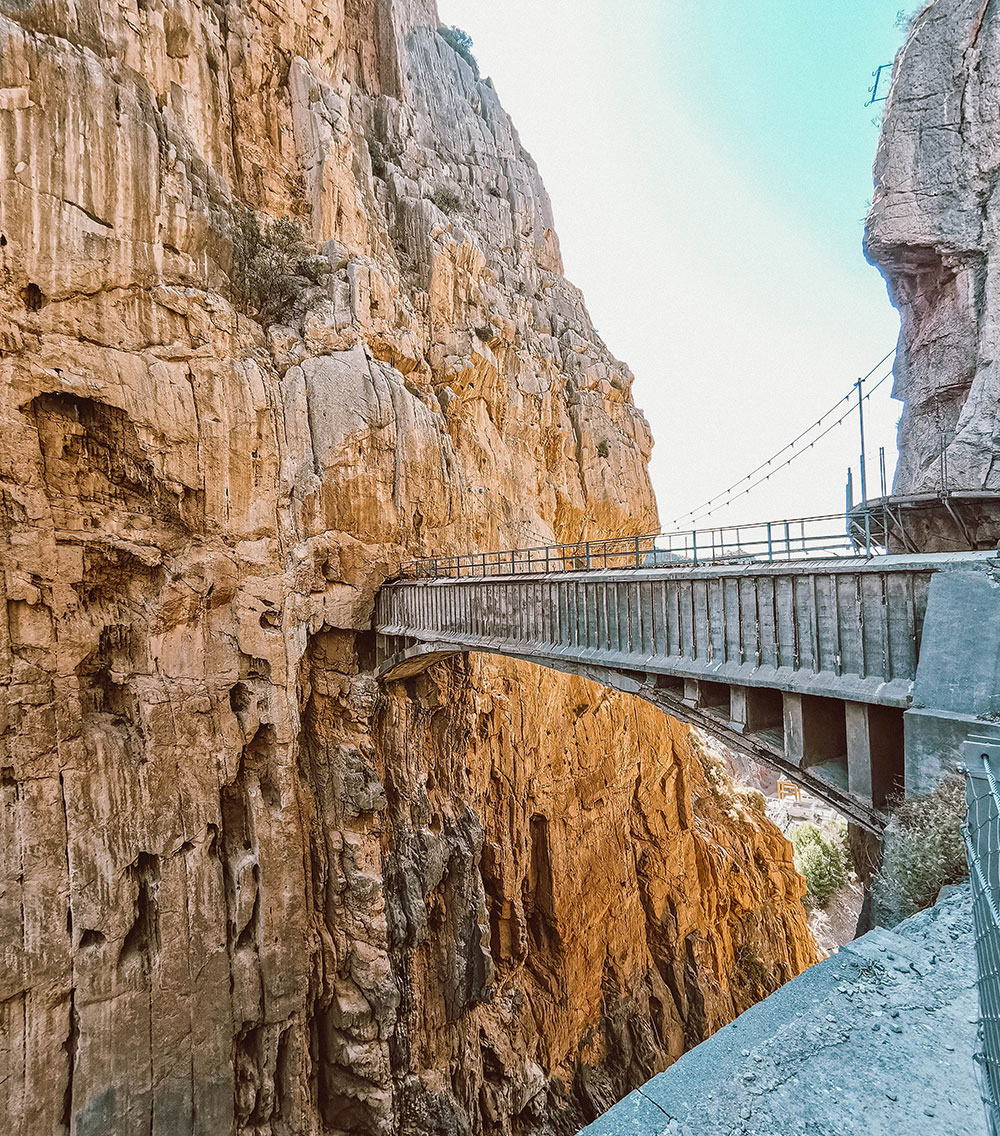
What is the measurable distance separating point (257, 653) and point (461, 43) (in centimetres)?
3241

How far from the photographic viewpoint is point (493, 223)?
72.1 ft

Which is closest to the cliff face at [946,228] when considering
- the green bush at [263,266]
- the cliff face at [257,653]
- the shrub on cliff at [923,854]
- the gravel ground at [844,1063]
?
the shrub on cliff at [923,854]

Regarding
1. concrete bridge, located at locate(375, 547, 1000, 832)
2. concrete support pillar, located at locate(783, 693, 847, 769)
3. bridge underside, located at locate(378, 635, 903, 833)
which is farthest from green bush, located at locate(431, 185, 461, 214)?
concrete support pillar, located at locate(783, 693, 847, 769)

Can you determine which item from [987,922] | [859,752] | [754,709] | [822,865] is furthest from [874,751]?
[822,865]

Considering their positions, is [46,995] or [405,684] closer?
[46,995]

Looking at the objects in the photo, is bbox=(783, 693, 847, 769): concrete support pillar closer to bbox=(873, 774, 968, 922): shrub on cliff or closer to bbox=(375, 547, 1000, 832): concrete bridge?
bbox=(375, 547, 1000, 832): concrete bridge

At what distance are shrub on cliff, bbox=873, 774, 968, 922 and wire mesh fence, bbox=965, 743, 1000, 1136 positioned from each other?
335 mm

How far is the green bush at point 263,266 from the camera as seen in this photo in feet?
41.9

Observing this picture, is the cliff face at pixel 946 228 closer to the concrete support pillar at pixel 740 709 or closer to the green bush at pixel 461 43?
the concrete support pillar at pixel 740 709

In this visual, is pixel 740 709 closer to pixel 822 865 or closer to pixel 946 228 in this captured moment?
pixel 946 228

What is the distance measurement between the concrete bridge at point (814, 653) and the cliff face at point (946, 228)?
19.1 ft

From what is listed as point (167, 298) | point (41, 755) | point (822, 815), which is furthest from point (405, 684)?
point (822, 815)

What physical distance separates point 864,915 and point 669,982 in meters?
19.3

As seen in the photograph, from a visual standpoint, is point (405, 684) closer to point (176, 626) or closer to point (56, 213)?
point (176, 626)
